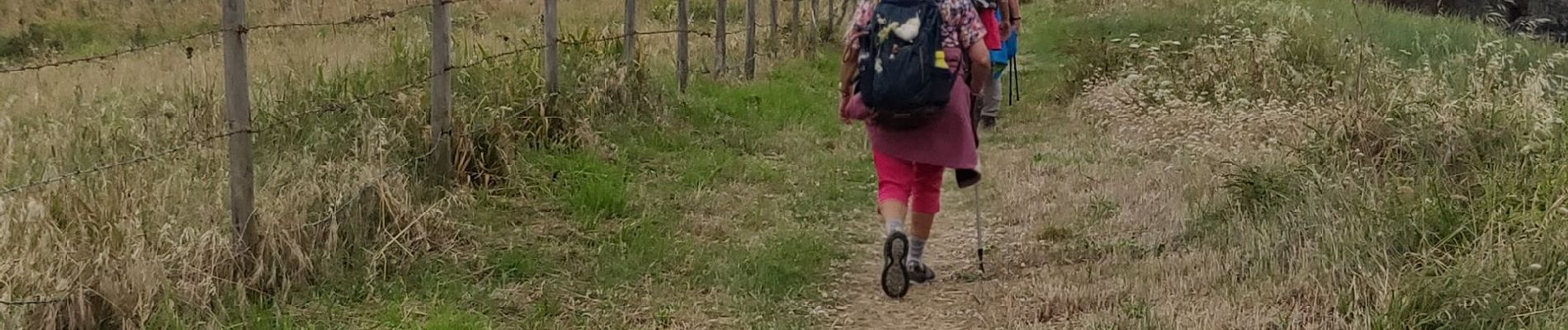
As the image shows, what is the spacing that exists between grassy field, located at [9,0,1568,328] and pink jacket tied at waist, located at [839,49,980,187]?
1.71 feet

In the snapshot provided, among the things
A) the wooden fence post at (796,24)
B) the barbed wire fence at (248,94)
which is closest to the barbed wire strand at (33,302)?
the barbed wire fence at (248,94)

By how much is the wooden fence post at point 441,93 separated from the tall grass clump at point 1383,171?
3092 millimetres

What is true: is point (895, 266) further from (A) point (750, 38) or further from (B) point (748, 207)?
(A) point (750, 38)

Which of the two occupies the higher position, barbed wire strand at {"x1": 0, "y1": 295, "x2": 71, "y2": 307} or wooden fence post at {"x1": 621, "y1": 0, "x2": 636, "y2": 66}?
wooden fence post at {"x1": 621, "y1": 0, "x2": 636, "y2": 66}

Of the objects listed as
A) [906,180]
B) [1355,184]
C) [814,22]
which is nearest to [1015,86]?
[814,22]

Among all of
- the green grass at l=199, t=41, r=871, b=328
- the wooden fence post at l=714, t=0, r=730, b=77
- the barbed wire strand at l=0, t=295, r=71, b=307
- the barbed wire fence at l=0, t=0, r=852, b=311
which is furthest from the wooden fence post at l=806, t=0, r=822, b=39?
the barbed wire strand at l=0, t=295, r=71, b=307

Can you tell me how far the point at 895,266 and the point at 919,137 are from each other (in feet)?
1.52

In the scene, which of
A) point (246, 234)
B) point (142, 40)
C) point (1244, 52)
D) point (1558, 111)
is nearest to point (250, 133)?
point (246, 234)

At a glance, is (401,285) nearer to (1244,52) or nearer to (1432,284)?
(1432,284)

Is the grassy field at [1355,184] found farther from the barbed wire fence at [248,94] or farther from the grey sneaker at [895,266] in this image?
the barbed wire fence at [248,94]

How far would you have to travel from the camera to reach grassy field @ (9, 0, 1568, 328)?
3.85 metres

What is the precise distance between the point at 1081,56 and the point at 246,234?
25.6ft

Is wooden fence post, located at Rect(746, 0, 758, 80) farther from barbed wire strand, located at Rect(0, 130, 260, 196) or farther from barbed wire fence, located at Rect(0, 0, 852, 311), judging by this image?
barbed wire strand, located at Rect(0, 130, 260, 196)

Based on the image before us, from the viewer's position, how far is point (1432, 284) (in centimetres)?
353
